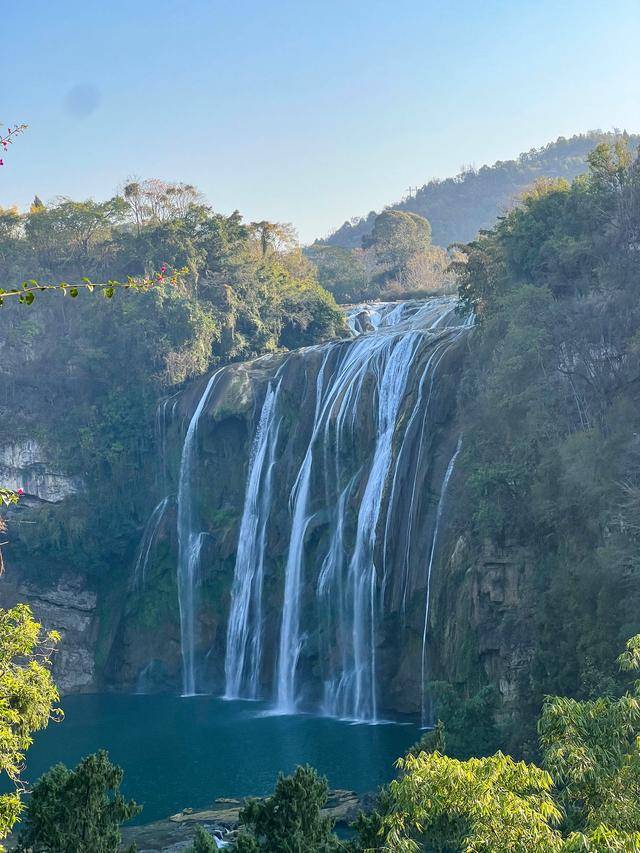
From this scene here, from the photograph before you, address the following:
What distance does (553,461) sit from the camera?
2498cm

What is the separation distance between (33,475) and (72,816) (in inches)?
1338

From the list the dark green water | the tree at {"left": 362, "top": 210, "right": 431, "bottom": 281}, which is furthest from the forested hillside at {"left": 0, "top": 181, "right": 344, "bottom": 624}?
the tree at {"left": 362, "top": 210, "right": 431, "bottom": 281}

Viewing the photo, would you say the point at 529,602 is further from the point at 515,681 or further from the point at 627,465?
the point at 627,465

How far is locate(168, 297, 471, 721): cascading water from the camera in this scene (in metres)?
30.6

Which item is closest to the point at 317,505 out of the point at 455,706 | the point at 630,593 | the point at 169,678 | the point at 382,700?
the point at 382,700

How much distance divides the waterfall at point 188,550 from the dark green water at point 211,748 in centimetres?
358

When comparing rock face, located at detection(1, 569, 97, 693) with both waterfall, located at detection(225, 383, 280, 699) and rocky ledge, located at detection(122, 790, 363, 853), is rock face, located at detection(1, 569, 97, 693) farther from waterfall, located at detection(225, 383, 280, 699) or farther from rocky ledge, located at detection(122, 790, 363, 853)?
rocky ledge, located at detection(122, 790, 363, 853)

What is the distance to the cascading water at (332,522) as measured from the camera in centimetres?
3058

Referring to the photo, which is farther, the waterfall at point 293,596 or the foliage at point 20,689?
the waterfall at point 293,596

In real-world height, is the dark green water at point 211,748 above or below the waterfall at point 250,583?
below

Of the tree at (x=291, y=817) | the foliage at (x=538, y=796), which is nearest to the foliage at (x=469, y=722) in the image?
the tree at (x=291, y=817)

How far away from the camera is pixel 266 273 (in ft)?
164

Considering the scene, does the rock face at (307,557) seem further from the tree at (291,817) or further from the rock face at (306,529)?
the tree at (291,817)

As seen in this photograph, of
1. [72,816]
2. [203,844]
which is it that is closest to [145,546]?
[72,816]
